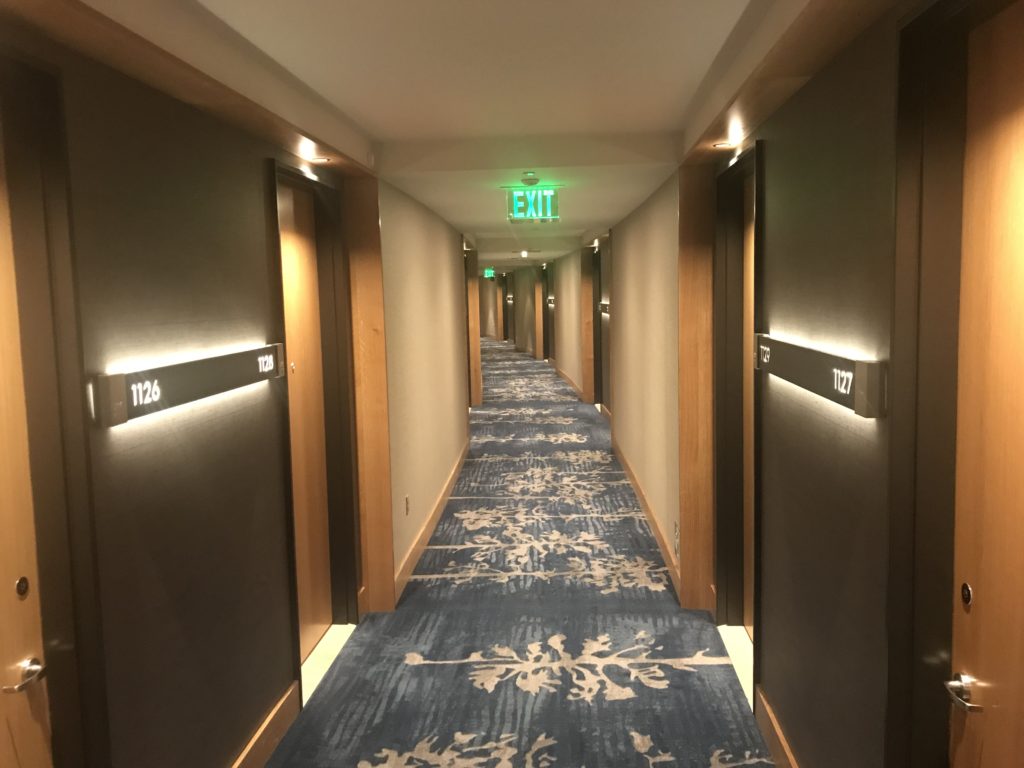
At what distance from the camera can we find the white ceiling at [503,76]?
2.41m

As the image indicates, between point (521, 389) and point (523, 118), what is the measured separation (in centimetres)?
1083

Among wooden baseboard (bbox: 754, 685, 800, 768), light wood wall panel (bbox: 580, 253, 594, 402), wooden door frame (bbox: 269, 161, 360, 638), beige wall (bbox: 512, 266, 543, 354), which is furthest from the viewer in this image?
beige wall (bbox: 512, 266, 543, 354)

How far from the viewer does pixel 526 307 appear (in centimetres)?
2222

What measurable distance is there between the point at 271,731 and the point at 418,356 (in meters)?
3.08

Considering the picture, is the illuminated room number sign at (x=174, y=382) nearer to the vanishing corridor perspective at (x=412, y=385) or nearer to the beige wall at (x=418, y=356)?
the vanishing corridor perspective at (x=412, y=385)

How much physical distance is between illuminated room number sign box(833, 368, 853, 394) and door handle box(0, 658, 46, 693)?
2.16m

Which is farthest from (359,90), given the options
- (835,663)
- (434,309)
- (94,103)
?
(434,309)

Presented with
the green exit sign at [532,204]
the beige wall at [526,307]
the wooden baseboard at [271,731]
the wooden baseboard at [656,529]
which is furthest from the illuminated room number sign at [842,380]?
the beige wall at [526,307]

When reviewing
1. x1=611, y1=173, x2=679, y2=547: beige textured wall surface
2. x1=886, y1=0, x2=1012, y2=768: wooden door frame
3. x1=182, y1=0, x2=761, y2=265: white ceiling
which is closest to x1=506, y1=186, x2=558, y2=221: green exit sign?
x1=182, y1=0, x2=761, y2=265: white ceiling

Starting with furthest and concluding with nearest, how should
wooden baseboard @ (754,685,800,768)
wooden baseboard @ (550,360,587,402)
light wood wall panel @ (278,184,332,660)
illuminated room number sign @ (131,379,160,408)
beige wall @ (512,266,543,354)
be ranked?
beige wall @ (512,266,543,354) < wooden baseboard @ (550,360,587,402) < light wood wall panel @ (278,184,332,660) < wooden baseboard @ (754,685,800,768) < illuminated room number sign @ (131,379,160,408)

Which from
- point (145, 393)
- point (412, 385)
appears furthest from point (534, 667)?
point (145, 393)

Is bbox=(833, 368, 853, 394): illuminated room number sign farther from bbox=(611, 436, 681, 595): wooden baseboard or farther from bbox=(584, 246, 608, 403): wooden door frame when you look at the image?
bbox=(584, 246, 608, 403): wooden door frame

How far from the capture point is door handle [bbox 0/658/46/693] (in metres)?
1.81

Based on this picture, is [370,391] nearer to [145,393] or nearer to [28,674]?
[145,393]
